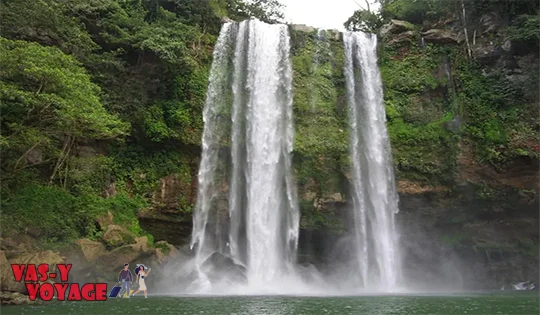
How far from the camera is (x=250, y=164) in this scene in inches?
740

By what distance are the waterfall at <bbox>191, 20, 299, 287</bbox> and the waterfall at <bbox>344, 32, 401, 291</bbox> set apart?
113 inches

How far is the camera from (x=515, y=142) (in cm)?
1861

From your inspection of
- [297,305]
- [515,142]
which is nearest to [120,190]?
[297,305]

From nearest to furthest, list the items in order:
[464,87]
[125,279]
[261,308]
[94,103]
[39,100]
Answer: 1. [261,308]
2. [125,279]
3. [39,100]
4. [94,103]
5. [464,87]

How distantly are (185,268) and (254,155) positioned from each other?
17.9ft

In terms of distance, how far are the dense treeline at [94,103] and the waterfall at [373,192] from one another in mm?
7204

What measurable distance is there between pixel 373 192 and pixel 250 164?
17.7ft

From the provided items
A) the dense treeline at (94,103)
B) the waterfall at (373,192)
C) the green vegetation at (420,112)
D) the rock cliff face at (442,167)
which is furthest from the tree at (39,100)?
the green vegetation at (420,112)

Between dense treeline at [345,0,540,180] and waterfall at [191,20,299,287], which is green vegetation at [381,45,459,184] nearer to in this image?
dense treeline at [345,0,540,180]

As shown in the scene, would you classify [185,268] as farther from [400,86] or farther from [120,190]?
[400,86]

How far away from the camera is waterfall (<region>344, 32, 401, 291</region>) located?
1834 cm

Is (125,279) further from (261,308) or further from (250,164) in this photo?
(250,164)

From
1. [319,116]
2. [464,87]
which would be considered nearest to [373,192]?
[319,116]

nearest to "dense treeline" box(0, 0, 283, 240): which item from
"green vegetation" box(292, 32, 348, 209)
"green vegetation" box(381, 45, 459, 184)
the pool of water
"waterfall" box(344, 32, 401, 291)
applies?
"green vegetation" box(292, 32, 348, 209)
